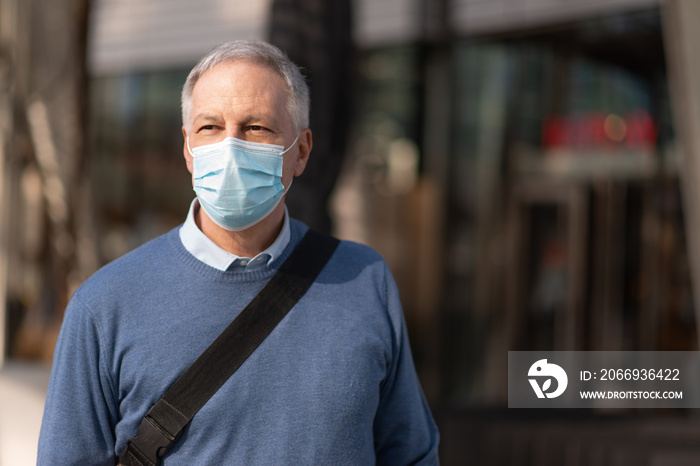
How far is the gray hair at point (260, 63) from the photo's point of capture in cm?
172

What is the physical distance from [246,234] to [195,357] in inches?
12.9

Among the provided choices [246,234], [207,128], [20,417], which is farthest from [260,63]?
[20,417]

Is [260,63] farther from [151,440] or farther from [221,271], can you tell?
[151,440]

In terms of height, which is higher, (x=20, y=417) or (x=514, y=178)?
(x=514, y=178)

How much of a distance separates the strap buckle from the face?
2.16 feet

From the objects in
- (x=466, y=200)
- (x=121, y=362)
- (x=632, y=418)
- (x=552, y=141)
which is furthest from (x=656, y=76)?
(x=121, y=362)

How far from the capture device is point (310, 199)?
11.4ft

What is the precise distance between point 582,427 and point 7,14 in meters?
5.70

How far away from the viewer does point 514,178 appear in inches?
316

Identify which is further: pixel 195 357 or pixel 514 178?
pixel 514 178

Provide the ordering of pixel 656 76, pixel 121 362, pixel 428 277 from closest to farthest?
pixel 121 362 → pixel 656 76 → pixel 428 277

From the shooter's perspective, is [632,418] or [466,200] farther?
[466,200]

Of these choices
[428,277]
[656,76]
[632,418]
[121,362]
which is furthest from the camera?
[428,277]

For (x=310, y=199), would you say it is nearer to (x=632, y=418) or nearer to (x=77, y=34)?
(x=632, y=418)
